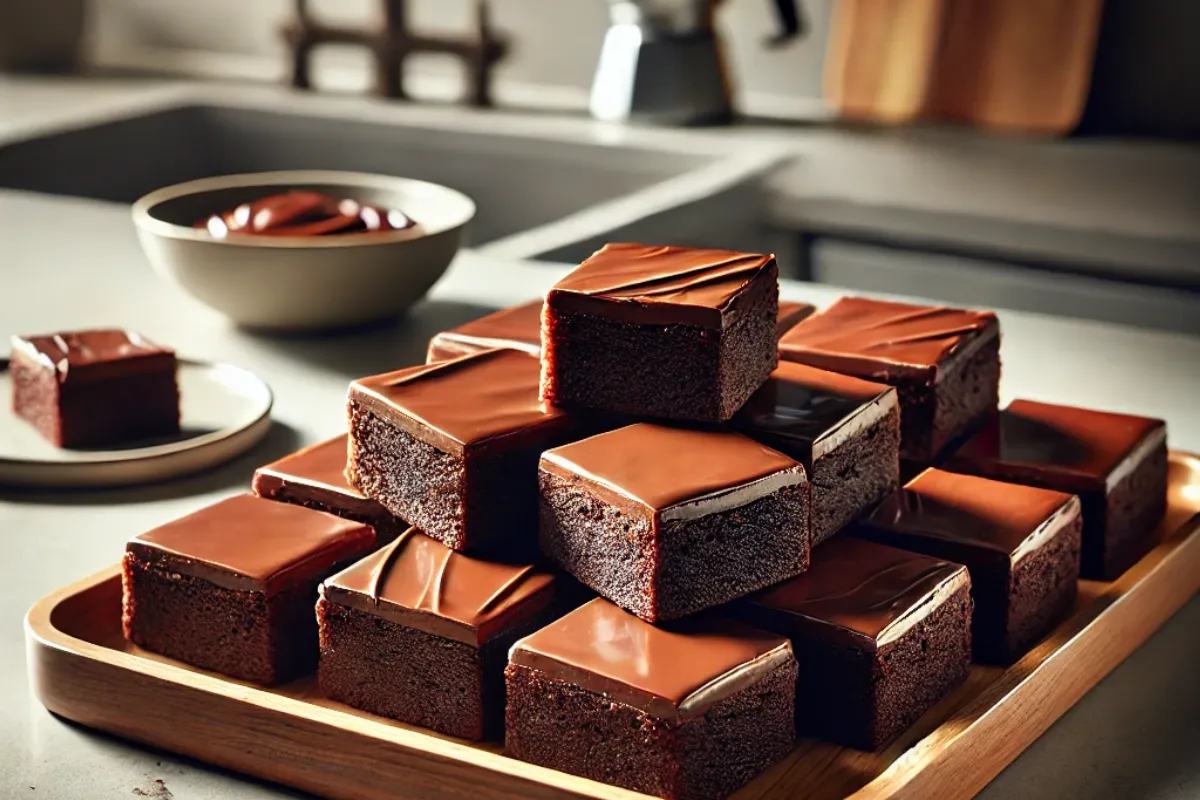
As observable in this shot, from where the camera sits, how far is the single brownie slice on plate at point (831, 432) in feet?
3.02

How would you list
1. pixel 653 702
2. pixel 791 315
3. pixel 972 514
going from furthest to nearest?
1. pixel 791 315
2. pixel 972 514
3. pixel 653 702

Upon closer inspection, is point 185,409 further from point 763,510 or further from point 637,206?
point 637,206

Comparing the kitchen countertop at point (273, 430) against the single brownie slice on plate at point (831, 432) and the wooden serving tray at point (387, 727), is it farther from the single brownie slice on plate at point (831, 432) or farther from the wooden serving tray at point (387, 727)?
the single brownie slice on plate at point (831, 432)

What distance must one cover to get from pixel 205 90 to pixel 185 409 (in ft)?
6.30

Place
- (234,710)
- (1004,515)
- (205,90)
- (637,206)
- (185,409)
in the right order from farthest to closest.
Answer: (205,90), (637,206), (185,409), (1004,515), (234,710)

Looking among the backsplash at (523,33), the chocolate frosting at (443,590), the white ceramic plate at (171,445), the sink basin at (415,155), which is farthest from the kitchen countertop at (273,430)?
the backsplash at (523,33)

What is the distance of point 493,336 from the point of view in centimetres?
110

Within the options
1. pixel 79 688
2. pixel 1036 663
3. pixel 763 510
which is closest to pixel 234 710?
pixel 79 688

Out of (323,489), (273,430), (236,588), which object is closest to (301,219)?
(273,430)

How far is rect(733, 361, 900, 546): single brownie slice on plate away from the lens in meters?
0.92

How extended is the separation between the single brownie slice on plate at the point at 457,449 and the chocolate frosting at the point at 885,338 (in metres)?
0.21

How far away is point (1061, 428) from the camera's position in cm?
109

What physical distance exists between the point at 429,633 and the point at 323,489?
0.59ft

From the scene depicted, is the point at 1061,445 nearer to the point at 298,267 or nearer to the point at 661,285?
the point at 661,285
